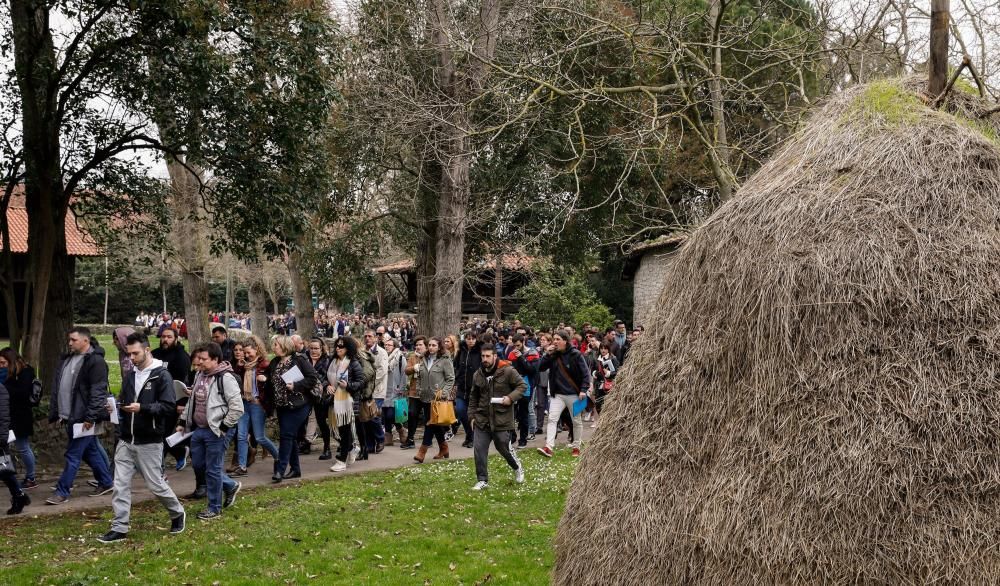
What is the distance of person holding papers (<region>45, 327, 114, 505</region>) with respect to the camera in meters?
8.98

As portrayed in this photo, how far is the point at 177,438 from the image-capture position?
864 cm

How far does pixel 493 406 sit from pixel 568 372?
7.52ft

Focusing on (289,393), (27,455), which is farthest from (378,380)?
(27,455)

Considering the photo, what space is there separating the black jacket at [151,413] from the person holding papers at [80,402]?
1.09m

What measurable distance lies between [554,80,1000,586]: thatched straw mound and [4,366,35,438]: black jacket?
7918 millimetres

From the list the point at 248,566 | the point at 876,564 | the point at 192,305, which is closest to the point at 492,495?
the point at 248,566

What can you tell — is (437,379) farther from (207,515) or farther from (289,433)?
(207,515)

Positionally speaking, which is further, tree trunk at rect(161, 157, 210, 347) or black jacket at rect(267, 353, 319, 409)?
tree trunk at rect(161, 157, 210, 347)

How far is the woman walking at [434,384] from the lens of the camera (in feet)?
40.8

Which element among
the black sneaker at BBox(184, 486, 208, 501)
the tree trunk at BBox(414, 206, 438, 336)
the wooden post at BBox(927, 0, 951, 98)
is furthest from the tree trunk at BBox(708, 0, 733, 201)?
the tree trunk at BBox(414, 206, 438, 336)

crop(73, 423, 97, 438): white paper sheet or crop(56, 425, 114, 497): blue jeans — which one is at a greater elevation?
crop(73, 423, 97, 438): white paper sheet

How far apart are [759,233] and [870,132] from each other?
106 cm

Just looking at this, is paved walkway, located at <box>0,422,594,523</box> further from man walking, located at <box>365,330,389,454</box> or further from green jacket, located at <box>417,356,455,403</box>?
green jacket, located at <box>417,356,455,403</box>

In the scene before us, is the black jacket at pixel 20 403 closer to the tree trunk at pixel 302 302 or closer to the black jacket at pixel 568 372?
the black jacket at pixel 568 372
